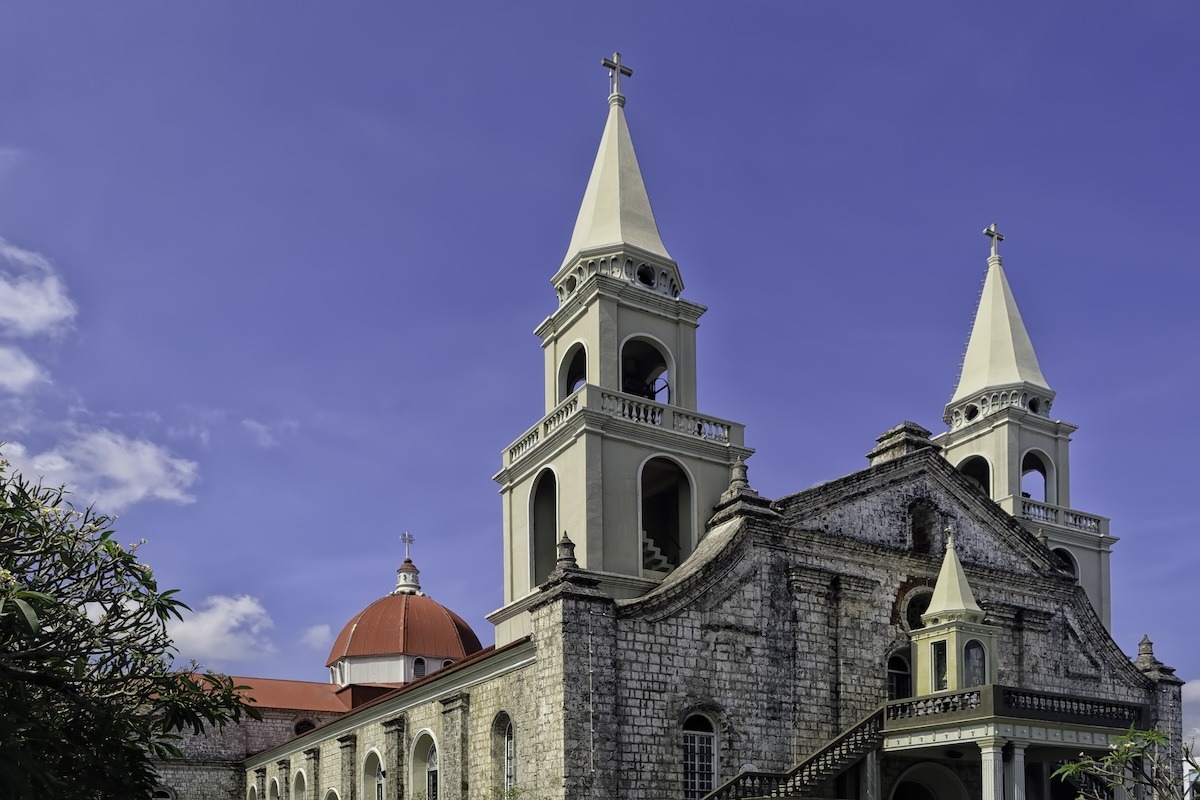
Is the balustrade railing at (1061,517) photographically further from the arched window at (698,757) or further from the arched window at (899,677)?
the arched window at (698,757)

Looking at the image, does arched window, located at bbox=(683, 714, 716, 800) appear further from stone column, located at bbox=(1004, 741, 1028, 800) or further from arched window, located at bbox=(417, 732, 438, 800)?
arched window, located at bbox=(417, 732, 438, 800)

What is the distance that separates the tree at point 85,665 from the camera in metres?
13.1

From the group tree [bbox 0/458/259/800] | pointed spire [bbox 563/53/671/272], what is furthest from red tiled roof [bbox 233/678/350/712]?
tree [bbox 0/458/259/800]

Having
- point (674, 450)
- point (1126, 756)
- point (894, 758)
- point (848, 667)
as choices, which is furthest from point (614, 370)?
point (1126, 756)

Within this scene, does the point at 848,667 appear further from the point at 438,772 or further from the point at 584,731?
the point at 438,772

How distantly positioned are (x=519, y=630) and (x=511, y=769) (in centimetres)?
377

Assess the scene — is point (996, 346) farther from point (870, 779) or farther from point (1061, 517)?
point (870, 779)

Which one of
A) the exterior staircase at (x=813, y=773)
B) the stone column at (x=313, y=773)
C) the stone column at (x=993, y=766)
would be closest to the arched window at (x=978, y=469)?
the exterior staircase at (x=813, y=773)

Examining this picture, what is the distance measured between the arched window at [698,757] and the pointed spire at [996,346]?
60.2 feet

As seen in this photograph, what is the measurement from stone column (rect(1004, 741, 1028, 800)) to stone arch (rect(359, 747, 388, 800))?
1680cm

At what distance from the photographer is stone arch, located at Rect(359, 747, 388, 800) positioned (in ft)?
112

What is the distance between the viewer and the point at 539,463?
2986 cm

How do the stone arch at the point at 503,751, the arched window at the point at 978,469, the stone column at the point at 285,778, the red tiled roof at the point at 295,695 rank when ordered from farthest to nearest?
the red tiled roof at the point at 295,695
the stone column at the point at 285,778
the arched window at the point at 978,469
the stone arch at the point at 503,751

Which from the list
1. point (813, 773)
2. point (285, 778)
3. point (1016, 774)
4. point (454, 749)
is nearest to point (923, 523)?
point (1016, 774)
